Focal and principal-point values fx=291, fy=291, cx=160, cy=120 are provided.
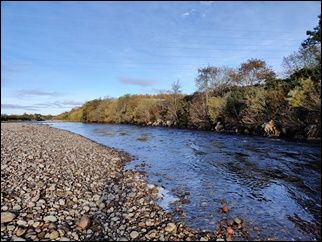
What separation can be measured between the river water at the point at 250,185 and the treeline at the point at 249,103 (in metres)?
5.34

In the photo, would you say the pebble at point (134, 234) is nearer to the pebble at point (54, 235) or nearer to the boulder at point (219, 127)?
the pebble at point (54, 235)

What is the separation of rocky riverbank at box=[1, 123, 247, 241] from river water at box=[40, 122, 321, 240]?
730 mm

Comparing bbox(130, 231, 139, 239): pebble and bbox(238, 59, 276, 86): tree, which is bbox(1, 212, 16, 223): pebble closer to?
bbox(130, 231, 139, 239): pebble

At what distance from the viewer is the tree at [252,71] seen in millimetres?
59072

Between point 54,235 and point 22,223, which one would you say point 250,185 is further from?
Result: point 22,223

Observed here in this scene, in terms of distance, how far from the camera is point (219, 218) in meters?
8.01

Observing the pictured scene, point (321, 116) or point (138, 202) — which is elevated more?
point (321, 116)

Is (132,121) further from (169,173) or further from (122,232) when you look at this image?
(122,232)

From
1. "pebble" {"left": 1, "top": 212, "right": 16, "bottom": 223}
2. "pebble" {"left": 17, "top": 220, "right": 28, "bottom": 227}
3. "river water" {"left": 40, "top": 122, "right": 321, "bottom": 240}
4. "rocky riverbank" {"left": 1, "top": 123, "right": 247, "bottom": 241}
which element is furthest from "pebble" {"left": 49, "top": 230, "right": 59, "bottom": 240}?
"river water" {"left": 40, "top": 122, "right": 321, "bottom": 240}

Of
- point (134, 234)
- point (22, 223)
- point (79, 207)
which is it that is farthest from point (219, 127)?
point (22, 223)

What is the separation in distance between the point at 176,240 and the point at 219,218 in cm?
187

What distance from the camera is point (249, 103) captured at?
32938 millimetres

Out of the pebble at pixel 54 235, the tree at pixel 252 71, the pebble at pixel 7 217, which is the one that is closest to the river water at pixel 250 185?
the pebble at pixel 54 235

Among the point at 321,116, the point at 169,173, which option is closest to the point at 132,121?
the point at 321,116
